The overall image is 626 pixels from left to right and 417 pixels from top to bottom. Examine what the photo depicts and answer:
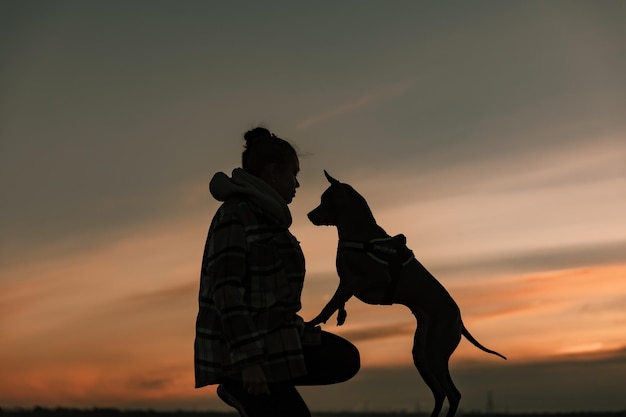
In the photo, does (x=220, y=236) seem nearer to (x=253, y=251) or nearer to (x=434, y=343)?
(x=253, y=251)

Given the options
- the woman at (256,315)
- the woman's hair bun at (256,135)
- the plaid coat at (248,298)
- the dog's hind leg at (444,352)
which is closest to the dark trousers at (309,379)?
the woman at (256,315)

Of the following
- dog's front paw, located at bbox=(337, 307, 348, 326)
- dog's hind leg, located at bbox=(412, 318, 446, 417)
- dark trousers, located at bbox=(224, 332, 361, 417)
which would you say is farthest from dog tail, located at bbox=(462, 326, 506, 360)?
dark trousers, located at bbox=(224, 332, 361, 417)

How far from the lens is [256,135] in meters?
5.48

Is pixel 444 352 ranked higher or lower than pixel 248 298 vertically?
higher

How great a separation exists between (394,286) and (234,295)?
6.31 meters

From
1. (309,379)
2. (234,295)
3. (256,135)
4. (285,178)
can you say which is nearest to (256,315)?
(234,295)

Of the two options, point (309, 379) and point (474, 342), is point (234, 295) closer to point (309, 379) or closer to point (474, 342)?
point (309, 379)

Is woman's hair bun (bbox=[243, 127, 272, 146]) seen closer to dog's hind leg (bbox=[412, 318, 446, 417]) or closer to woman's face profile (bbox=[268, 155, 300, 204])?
woman's face profile (bbox=[268, 155, 300, 204])

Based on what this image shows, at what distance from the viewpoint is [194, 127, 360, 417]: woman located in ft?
16.2

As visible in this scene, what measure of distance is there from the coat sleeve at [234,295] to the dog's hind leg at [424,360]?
5.98 m

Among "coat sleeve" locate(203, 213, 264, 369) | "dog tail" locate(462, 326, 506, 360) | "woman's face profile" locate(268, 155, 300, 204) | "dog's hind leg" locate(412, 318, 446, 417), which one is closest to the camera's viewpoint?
"coat sleeve" locate(203, 213, 264, 369)

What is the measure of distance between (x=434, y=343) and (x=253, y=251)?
20.5 feet

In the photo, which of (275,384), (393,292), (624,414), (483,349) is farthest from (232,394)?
(624,414)

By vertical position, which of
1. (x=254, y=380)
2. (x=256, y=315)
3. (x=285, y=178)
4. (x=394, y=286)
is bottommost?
(x=254, y=380)
